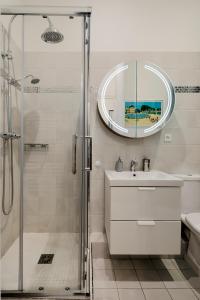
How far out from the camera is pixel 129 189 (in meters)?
1.66

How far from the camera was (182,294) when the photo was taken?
1.55 m

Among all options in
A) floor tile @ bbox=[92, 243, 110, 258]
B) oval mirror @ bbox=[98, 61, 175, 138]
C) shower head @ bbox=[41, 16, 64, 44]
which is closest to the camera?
shower head @ bbox=[41, 16, 64, 44]

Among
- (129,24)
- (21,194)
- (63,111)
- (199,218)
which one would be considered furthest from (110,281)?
(129,24)

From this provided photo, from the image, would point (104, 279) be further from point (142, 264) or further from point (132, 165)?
point (132, 165)

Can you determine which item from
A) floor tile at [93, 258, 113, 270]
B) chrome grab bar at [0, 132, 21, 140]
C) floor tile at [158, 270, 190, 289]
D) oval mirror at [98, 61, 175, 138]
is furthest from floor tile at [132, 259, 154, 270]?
chrome grab bar at [0, 132, 21, 140]

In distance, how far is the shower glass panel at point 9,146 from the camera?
5.40 feet

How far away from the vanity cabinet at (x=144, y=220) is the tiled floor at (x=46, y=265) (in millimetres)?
315

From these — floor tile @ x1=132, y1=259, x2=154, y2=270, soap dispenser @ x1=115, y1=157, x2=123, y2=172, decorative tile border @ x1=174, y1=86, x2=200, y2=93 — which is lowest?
floor tile @ x1=132, y1=259, x2=154, y2=270

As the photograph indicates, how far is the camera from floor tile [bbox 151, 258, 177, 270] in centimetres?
188

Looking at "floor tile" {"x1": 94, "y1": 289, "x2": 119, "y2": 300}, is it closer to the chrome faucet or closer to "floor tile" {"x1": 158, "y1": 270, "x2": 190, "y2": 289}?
"floor tile" {"x1": 158, "y1": 270, "x2": 190, "y2": 289}

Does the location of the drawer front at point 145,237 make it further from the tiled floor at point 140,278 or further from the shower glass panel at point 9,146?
the shower glass panel at point 9,146

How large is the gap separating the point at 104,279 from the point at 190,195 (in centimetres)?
103

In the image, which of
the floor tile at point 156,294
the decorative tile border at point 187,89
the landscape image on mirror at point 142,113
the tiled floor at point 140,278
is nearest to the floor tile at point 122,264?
the tiled floor at point 140,278

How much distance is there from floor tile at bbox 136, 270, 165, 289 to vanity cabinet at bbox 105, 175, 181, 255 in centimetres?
23
